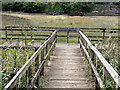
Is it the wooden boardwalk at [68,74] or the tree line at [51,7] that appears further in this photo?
the tree line at [51,7]

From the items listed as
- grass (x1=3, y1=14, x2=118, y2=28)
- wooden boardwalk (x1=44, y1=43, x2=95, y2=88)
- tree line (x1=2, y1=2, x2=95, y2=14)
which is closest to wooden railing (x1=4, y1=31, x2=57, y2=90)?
wooden boardwalk (x1=44, y1=43, x2=95, y2=88)

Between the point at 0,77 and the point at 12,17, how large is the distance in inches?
436

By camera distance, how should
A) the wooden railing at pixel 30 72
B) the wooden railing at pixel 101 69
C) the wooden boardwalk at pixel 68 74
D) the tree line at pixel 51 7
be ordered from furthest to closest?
the tree line at pixel 51 7, the wooden boardwalk at pixel 68 74, the wooden railing at pixel 101 69, the wooden railing at pixel 30 72

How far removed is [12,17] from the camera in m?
13.4

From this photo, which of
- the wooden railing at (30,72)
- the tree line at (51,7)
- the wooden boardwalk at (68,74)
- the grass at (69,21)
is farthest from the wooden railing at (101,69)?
the grass at (69,21)

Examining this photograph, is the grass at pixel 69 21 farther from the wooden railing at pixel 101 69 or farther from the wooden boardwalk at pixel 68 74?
the wooden railing at pixel 101 69

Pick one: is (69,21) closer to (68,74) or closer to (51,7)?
(51,7)

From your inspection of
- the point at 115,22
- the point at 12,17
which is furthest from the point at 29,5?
the point at 115,22

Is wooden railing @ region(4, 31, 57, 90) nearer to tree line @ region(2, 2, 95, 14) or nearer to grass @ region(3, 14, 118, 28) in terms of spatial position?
tree line @ region(2, 2, 95, 14)

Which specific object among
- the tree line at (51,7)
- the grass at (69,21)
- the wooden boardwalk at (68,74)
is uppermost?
the tree line at (51,7)

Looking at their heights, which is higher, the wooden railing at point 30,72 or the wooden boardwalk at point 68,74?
the wooden railing at point 30,72

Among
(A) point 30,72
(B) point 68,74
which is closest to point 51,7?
(B) point 68,74

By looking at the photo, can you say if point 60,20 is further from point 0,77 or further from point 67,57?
point 0,77

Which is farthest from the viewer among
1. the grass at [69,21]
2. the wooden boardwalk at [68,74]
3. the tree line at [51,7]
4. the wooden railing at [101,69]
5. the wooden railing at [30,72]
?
the grass at [69,21]
